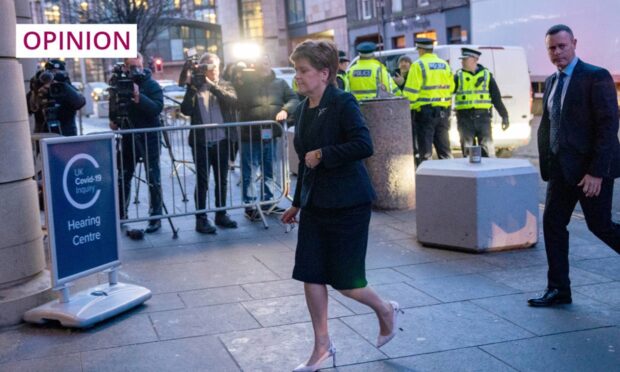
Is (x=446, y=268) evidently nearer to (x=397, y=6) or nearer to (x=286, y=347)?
(x=286, y=347)

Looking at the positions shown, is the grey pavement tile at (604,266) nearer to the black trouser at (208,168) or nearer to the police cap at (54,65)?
the black trouser at (208,168)

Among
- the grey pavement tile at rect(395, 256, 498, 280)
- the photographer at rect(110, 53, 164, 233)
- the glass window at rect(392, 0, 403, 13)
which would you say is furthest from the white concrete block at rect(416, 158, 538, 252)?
the glass window at rect(392, 0, 403, 13)

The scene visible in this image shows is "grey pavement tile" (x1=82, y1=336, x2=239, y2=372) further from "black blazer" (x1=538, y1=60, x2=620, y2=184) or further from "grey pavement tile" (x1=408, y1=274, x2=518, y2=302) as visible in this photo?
"black blazer" (x1=538, y1=60, x2=620, y2=184)

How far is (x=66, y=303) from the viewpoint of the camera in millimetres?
5859

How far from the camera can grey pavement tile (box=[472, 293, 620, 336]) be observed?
17.7ft

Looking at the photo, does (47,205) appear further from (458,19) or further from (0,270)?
(458,19)

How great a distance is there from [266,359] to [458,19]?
96.5 feet

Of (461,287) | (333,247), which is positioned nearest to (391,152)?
(461,287)

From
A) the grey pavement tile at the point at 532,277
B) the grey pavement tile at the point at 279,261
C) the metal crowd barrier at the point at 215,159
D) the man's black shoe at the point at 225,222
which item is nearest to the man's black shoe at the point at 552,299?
the grey pavement tile at the point at 532,277

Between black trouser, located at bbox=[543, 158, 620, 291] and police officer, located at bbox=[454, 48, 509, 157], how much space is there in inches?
249

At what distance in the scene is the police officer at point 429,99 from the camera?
39.3ft

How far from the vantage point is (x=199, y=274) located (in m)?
7.13

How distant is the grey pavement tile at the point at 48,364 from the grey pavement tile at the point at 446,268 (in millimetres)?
2789

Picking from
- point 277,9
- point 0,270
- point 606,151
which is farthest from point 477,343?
point 277,9
